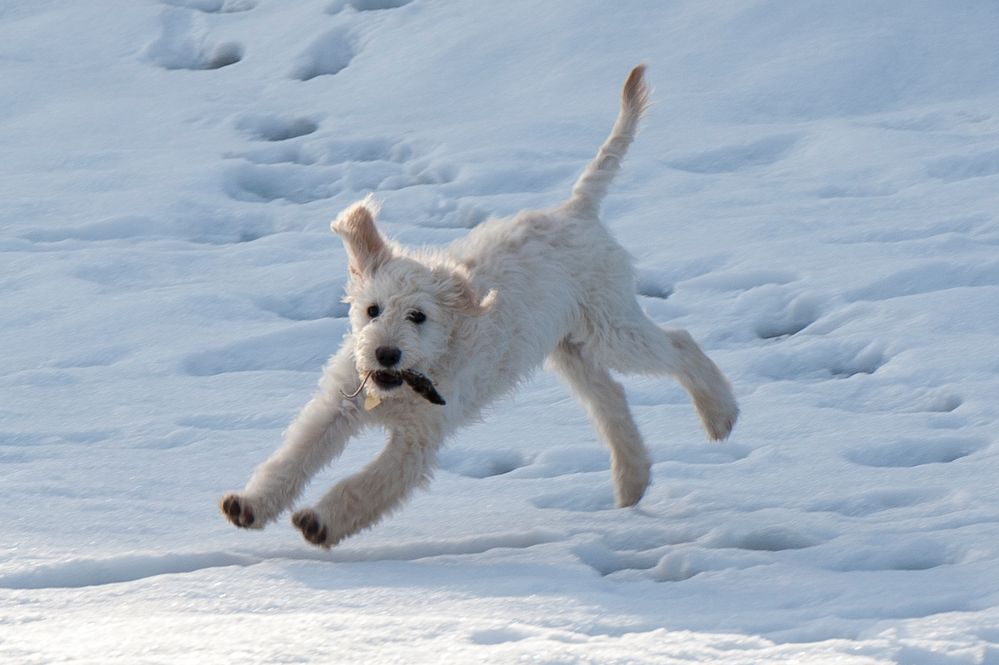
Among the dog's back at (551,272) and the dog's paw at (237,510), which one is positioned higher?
the dog's back at (551,272)

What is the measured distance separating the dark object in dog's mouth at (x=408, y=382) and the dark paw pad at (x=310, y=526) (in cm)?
35

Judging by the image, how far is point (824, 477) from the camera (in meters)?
4.27

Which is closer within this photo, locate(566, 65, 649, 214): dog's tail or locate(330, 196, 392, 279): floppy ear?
locate(330, 196, 392, 279): floppy ear

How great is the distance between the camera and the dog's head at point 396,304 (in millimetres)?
3613

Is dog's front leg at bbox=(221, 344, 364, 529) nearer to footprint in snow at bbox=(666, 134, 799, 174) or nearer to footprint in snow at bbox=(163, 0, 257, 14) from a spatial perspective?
footprint in snow at bbox=(666, 134, 799, 174)

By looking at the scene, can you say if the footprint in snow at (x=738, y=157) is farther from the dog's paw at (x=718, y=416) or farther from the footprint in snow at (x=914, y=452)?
the footprint in snow at (x=914, y=452)

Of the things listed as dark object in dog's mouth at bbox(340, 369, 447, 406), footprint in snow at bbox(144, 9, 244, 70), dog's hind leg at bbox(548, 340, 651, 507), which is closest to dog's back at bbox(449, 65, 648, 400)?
dog's hind leg at bbox(548, 340, 651, 507)

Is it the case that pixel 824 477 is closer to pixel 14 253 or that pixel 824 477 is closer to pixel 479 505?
pixel 479 505

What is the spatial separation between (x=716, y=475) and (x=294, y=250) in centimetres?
284

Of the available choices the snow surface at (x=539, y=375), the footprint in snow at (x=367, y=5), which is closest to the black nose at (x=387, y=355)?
the snow surface at (x=539, y=375)

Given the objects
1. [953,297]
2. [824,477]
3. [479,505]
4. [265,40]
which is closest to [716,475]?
[824,477]

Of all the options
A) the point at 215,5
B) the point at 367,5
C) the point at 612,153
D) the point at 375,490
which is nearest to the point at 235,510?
the point at 375,490

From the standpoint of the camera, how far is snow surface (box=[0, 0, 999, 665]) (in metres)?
3.11

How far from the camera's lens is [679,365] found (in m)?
4.62
